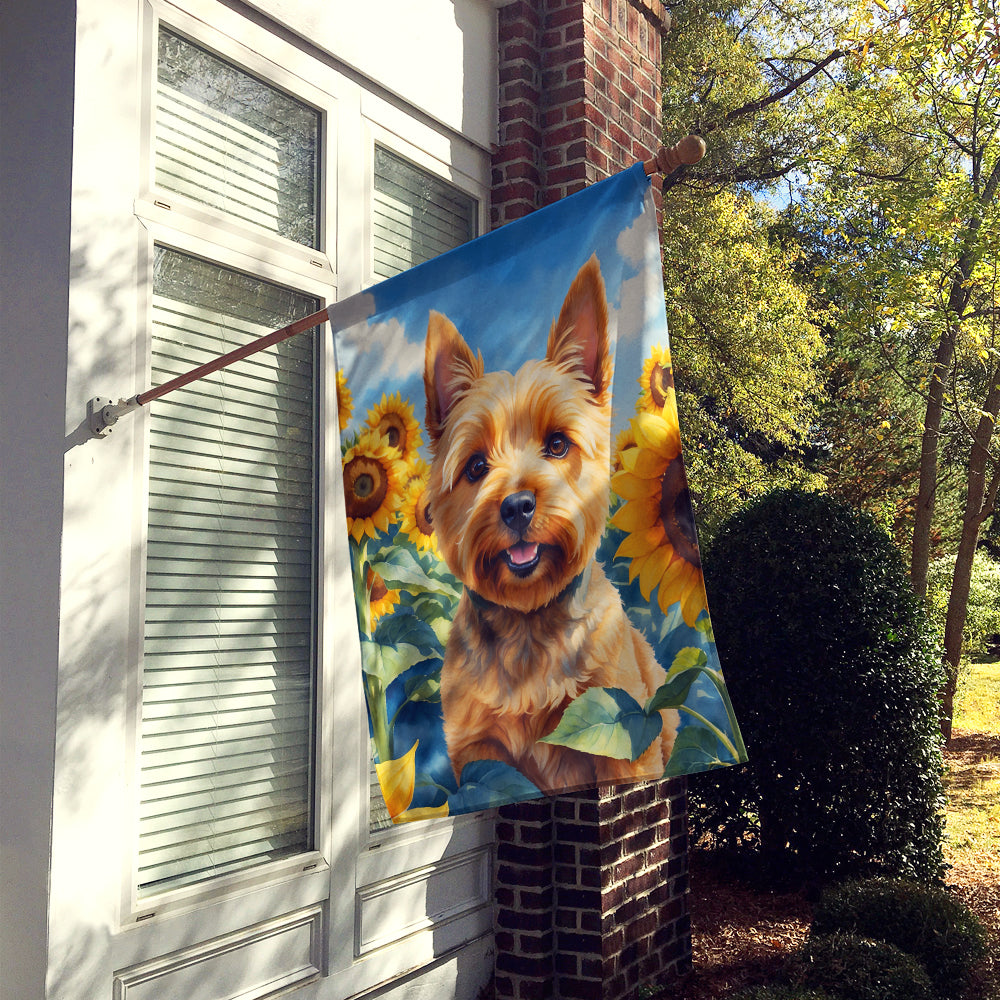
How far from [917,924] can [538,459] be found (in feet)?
11.0

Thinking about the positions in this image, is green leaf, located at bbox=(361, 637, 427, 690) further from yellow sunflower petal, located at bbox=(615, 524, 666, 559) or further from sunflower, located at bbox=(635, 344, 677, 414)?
sunflower, located at bbox=(635, 344, 677, 414)

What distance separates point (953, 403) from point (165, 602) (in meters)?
8.79

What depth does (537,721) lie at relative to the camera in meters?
2.43

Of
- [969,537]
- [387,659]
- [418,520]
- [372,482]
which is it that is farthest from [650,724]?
[969,537]

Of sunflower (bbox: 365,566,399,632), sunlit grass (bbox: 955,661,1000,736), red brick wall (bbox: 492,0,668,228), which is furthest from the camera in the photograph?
sunlit grass (bbox: 955,661,1000,736)

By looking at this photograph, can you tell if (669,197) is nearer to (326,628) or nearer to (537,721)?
(326,628)

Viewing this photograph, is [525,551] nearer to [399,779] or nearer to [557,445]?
[557,445]

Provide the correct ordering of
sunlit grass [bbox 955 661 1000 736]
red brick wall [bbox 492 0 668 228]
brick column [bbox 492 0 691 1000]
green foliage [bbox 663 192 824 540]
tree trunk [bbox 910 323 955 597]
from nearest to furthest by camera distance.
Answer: brick column [bbox 492 0 691 1000] → red brick wall [bbox 492 0 668 228] → tree trunk [bbox 910 323 955 597] → green foliage [bbox 663 192 824 540] → sunlit grass [bbox 955 661 1000 736]

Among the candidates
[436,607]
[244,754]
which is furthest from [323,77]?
[244,754]

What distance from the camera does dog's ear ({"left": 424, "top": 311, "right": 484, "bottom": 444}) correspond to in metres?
2.51

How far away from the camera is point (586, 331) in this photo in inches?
96.2

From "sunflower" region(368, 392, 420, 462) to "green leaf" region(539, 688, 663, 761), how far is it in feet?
2.54

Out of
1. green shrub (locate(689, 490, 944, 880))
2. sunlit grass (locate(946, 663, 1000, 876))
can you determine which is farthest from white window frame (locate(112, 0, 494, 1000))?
sunlit grass (locate(946, 663, 1000, 876))

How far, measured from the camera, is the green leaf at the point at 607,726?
2410mm
